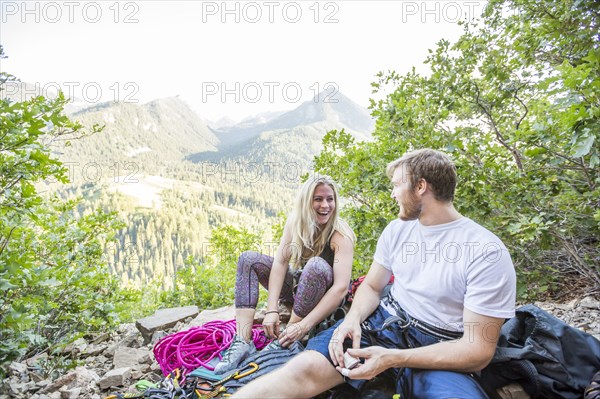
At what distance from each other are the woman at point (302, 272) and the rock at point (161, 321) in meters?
1.90

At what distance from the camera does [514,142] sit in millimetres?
3588

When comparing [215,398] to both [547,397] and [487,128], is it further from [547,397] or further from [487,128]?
[487,128]

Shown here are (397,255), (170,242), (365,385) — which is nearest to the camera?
(365,385)

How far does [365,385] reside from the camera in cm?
199

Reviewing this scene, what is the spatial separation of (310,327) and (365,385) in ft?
2.69

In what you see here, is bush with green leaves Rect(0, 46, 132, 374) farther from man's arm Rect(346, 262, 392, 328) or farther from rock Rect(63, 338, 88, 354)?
man's arm Rect(346, 262, 392, 328)

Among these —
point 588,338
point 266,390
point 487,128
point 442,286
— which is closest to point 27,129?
point 266,390

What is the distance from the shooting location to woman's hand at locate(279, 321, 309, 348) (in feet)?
8.78

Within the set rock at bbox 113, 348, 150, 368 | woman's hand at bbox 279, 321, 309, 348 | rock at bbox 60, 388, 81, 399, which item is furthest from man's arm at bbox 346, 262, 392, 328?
rock at bbox 113, 348, 150, 368

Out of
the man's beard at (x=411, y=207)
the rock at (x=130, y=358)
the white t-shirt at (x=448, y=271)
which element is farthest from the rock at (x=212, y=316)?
the man's beard at (x=411, y=207)

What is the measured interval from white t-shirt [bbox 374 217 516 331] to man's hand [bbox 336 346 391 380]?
49 centimetres

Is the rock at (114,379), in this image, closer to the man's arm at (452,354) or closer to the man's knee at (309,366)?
the man's knee at (309,366)

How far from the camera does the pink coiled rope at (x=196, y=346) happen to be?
2.80 meters

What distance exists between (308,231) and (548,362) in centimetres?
209
